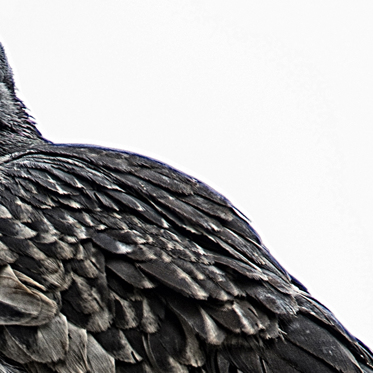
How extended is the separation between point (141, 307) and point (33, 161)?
98cm

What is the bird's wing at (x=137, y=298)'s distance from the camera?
8.45ft

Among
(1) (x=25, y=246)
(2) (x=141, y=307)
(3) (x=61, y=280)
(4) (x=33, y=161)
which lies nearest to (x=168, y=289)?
(2) (x=141, y=307)

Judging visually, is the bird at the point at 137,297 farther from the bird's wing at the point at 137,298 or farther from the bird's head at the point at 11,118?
the bird's head at the point at 11,118

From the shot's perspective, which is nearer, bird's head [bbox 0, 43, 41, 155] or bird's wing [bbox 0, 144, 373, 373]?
bird's wing [bbox 0, 144, 373, 373]

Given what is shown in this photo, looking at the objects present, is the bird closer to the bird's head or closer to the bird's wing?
the bird's wing

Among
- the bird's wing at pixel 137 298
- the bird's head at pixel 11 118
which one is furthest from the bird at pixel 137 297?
the bird's head at pixel 11 118

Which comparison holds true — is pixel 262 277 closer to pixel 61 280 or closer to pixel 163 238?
pixel 163 238

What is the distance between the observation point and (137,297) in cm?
263

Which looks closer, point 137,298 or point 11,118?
point 137,298

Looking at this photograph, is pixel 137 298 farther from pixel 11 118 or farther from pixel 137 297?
pixel 11 118

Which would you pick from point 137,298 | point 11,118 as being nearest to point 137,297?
point 137,298

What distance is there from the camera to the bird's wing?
8.45 ft

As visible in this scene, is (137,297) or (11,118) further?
(11,118)

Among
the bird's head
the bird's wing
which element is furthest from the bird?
the bird's head
